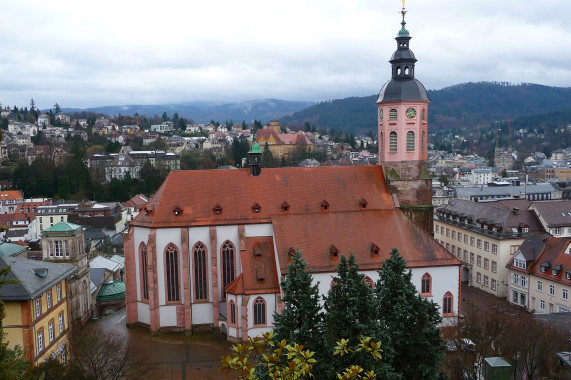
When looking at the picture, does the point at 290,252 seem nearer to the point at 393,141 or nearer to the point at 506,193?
the point at 393,141

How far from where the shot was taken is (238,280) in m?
34.8

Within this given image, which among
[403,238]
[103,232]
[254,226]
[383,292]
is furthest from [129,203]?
[383,292]

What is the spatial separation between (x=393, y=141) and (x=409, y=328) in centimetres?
2071

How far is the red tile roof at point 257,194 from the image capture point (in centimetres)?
3691

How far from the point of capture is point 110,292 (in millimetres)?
43531

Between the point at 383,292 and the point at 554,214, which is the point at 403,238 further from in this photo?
the point at 554,214

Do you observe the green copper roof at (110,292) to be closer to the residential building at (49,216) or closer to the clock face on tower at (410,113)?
the clock face on tower at (410,113)

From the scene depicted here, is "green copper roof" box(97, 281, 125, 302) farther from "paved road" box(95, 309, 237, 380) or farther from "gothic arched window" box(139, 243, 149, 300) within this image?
"gothic arched window" box(139, 243, 149, 300)

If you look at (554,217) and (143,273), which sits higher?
(554,217)

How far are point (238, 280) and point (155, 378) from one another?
848 cm

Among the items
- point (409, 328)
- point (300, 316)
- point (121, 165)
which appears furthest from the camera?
point (121, 165)

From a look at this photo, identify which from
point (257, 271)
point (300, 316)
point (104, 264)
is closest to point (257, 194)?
point (257, 271)

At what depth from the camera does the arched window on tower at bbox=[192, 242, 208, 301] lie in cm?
3700

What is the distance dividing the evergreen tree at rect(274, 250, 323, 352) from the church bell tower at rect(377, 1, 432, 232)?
739 inches
